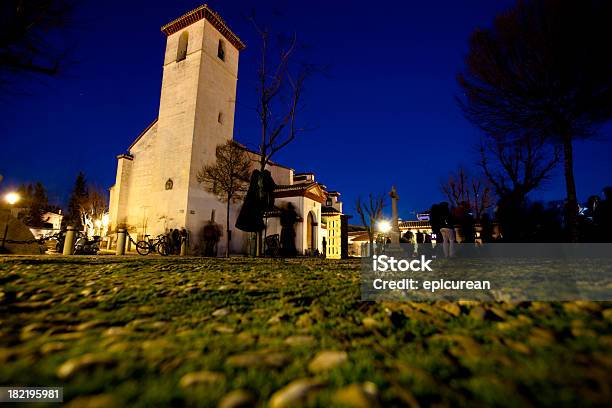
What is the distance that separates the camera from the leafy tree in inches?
292

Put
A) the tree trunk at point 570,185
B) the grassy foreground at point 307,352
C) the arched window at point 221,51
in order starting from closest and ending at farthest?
the grassy foreground at point 307,352
the tree trunk at point 570,185
the arched window at point 221,51

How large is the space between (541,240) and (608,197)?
3570 millimetres

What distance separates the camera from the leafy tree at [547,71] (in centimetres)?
742

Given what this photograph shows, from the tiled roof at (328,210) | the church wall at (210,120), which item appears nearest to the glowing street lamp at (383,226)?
the tiled roof at (328,210)

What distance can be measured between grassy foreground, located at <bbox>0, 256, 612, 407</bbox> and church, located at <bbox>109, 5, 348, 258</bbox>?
60.7ft

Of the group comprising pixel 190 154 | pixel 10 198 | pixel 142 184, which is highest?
pixel 190 154

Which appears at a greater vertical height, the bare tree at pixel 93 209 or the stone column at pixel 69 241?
the bare tree at pixel 93 209

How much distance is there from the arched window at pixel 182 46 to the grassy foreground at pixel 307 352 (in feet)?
89.0

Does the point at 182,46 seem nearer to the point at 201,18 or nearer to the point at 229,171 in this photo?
the point at 201,18

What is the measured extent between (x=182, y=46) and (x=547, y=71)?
27070 mm

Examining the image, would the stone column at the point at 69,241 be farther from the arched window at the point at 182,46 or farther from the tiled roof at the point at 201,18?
the tiled roof at the point at 201,18

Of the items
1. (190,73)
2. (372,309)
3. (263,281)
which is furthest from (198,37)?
(372,309)

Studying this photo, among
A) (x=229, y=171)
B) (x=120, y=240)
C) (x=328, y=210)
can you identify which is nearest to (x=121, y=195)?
(x=229, y=171)

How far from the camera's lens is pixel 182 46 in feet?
80.6
